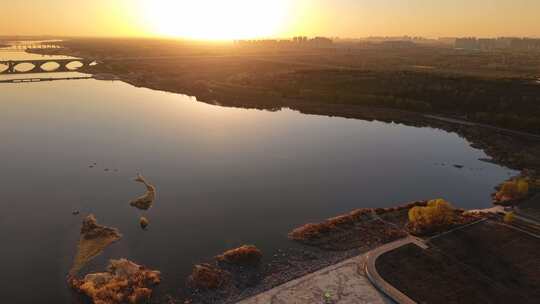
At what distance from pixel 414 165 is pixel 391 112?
35.8 meters

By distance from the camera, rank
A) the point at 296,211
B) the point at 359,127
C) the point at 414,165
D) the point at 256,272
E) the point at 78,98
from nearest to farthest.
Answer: the point at 256,272 → the point at 296,211 → the point at 414,165 → the point at 359,127 → the point at 78,98

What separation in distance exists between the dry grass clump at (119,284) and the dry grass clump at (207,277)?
112 inches

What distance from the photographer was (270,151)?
202ft

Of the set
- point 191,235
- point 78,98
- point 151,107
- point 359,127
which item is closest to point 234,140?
point 359,127

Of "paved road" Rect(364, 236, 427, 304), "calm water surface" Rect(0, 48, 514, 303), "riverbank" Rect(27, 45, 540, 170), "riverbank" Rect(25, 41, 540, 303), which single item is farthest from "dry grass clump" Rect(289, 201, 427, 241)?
"riverbank" Rect(27, 45, 540, 170)

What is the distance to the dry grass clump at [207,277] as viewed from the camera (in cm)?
2877

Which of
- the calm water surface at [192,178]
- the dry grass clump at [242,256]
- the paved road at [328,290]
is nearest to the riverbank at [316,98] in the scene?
the calm water surface at [192,178]

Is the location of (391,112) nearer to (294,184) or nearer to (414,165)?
(414,165)

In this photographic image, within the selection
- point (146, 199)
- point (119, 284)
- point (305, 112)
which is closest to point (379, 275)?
point (119, 284)

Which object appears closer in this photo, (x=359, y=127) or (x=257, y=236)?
(x=257, y=236)

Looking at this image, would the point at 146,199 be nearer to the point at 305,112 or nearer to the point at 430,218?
the point at 430,218

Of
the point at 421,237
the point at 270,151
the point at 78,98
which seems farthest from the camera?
the point at 78,98

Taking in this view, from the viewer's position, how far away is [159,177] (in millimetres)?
49875

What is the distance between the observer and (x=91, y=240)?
35.1 metres
